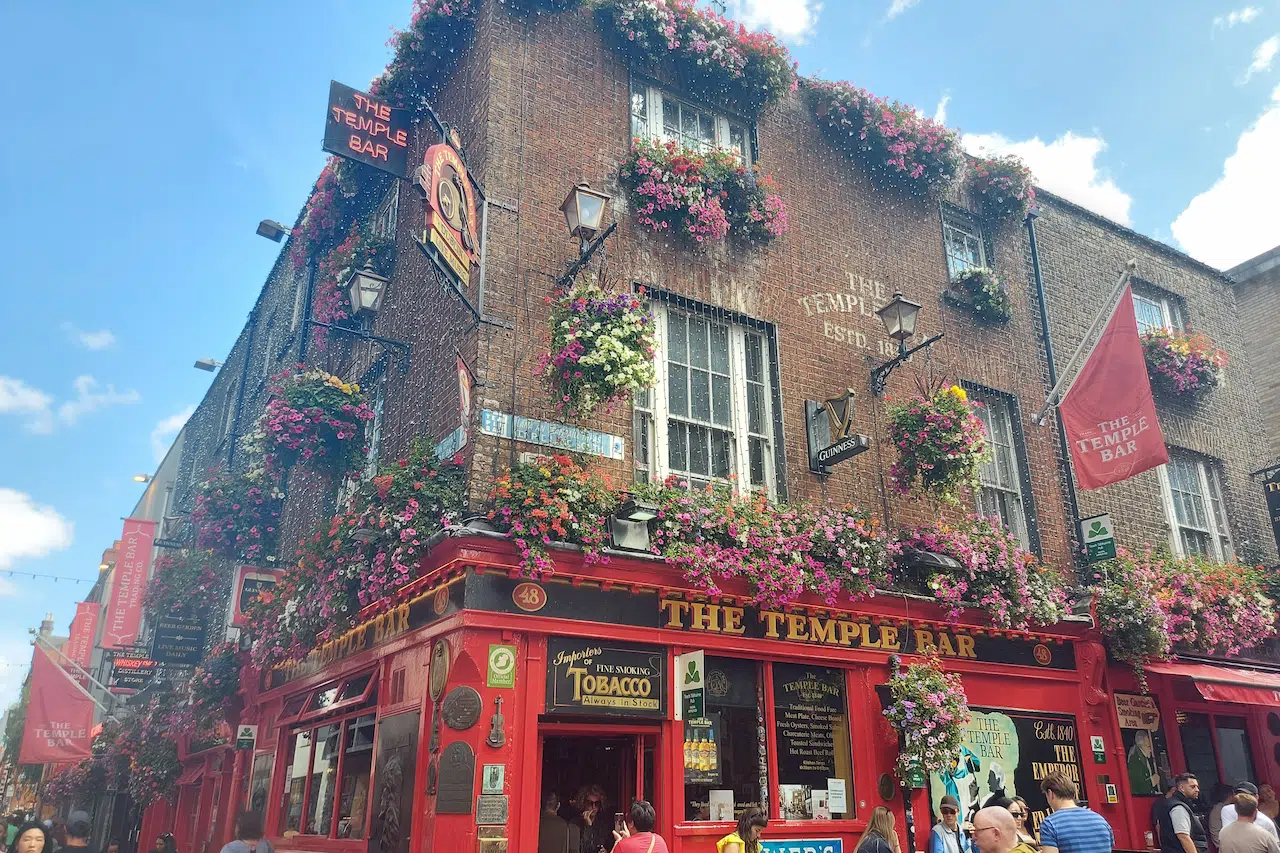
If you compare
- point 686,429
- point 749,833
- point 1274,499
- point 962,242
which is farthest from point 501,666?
point 1274,499

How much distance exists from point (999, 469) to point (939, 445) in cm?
260

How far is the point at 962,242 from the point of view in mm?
14312

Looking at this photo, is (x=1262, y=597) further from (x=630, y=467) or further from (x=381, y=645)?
(x=381, y=645)

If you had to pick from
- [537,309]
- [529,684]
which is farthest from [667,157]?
[529,684]

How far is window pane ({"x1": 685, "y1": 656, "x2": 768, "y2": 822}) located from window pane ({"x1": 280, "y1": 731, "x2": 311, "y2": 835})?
533cm

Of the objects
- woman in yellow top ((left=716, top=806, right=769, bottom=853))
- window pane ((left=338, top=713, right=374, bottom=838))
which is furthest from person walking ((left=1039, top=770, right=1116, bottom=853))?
window pane ((left=338, top=713, right=374, bottom=838))

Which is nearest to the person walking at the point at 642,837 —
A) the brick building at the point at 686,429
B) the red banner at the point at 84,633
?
the brick building at the point at 686,429

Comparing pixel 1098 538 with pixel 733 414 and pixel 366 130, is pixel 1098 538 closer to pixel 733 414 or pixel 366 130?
pixel 733 414

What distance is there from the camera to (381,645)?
31.8 feet

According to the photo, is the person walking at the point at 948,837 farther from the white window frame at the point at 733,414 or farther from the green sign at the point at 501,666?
the green sign at the point at 501,666

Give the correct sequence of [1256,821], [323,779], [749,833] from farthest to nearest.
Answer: [323,779]
[1256,821]
[749,833]

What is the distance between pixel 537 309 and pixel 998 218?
8.59 m

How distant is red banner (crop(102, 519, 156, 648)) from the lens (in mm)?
19672

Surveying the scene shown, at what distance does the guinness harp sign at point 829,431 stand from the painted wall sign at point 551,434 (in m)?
2.61
